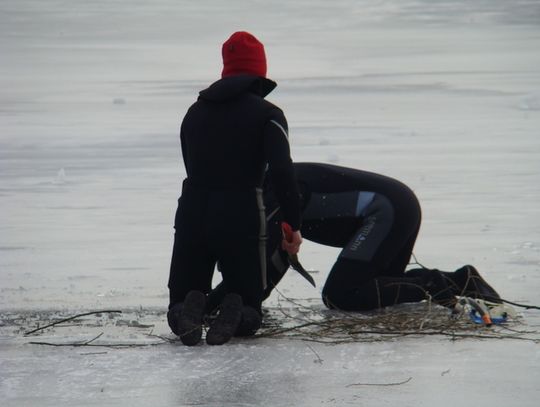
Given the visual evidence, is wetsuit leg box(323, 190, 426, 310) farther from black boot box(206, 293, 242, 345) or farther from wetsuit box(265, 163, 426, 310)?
black boot box(206, 293, 242, 345)

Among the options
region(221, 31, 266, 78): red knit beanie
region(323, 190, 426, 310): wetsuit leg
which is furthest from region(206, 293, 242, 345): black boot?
region(221, 31, 266, 78): red knit beanie

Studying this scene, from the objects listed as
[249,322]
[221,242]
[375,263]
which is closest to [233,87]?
[221,242]

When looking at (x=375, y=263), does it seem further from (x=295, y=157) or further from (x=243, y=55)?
(x=295, y=157)

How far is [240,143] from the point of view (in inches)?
226

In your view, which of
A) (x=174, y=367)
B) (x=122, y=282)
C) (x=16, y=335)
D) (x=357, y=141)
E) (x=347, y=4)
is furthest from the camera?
(x=347, y=4)

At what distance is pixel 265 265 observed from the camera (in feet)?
19.3

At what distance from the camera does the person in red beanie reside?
5.70 metres

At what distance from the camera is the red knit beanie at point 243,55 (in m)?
5.88

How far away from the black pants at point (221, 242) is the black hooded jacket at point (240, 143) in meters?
0.06

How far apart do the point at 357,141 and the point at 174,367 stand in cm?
855

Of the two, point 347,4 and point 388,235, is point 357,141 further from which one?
point 347,4

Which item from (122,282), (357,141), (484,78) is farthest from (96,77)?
(122,282)

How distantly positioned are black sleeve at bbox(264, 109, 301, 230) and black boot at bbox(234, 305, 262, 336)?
431 millimetres

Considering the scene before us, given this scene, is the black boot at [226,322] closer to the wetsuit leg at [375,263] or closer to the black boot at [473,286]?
the wetsuit leg at [375,263]
